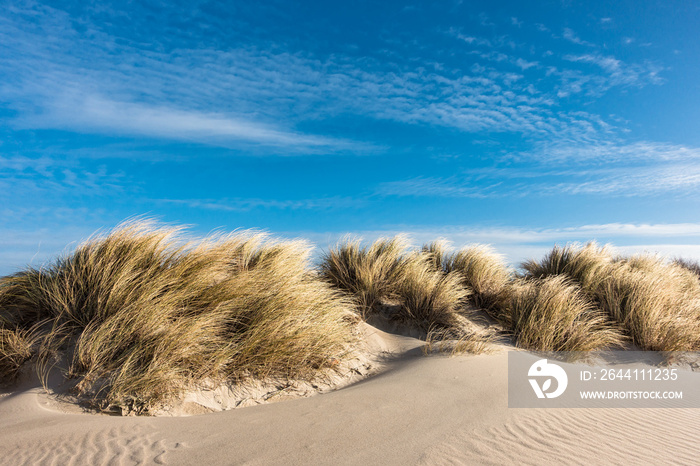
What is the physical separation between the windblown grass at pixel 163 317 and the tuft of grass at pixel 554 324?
2983 mm

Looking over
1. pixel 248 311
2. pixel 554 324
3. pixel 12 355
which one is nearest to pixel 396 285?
pixel 554 324

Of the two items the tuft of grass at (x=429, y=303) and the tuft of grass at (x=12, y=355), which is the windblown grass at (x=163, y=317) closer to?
the tuft of grass at (x=12, y=355)

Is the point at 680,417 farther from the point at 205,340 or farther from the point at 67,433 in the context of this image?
the point at 67,433

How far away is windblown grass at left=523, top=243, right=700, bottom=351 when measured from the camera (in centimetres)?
673

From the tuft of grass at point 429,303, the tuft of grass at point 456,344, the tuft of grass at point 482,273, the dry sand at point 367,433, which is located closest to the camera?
the dry sand at point 367,433

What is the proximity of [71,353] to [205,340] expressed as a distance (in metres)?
1.36

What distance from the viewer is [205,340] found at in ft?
14.0

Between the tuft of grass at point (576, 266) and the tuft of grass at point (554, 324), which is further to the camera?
the tuft of grass at point (576, 266)

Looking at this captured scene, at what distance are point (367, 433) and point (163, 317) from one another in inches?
96.3

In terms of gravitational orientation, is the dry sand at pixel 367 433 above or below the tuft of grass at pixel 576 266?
below

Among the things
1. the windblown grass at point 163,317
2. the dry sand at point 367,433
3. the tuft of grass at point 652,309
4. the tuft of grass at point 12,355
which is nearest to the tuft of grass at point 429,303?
the windblown grass at point 163,317

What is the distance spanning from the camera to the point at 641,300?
23.6ft

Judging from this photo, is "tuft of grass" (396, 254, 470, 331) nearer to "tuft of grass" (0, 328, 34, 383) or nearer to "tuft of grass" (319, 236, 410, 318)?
"tuft of grass" (319, 236, 410, 318)

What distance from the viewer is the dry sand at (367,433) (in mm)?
2818
